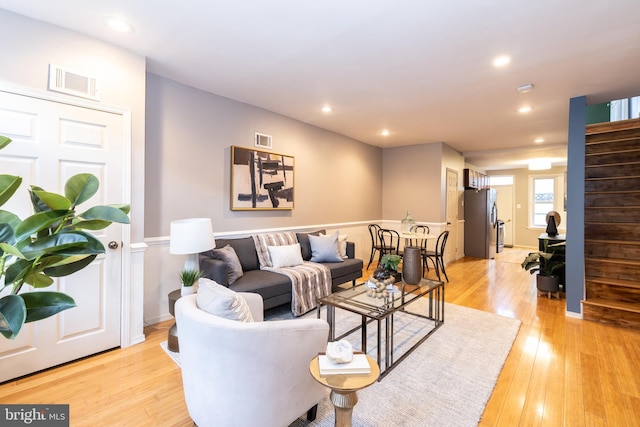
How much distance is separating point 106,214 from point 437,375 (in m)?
2.40

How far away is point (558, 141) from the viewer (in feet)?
19.0

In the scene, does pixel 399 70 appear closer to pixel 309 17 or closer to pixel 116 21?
pixel 309 17

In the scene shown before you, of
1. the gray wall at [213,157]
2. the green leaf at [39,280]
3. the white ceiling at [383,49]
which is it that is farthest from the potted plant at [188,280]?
the white ceiling at [383,49]

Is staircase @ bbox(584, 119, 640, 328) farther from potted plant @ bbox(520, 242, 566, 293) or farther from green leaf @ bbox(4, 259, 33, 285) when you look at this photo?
green leaf @ bbox(4, 259, 33, 285)

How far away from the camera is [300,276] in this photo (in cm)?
333

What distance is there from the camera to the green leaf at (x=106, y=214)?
3.01 feet

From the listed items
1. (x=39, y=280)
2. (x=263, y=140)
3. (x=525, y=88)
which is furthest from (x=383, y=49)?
(x=39, y=280)

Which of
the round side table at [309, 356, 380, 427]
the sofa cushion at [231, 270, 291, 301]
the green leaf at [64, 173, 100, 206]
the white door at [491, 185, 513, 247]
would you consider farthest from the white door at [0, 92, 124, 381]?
the white door at [491, 185, 513, 247]

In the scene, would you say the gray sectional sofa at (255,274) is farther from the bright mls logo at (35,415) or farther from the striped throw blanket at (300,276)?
the bright mls logo at (35,415)

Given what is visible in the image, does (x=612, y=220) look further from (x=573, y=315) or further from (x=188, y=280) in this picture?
(x=188, y=280)

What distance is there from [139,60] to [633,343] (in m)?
5.40

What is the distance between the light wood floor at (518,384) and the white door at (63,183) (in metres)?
0.16

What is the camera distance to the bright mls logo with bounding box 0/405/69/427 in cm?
139

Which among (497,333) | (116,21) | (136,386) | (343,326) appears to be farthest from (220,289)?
(497,333)
